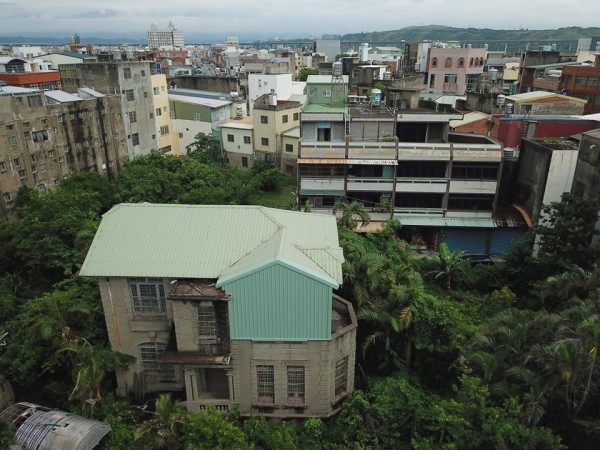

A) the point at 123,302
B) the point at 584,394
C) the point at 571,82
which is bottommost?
the point at 584,394

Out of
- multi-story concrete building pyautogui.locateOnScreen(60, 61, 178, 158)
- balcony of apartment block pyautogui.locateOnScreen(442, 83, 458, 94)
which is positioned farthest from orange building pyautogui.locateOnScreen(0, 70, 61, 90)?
balcony of apartment block pyautogui.locateOnScreen(442, 83, 458, 94)

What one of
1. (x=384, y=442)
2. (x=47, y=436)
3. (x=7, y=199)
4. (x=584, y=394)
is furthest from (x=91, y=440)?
(x=7, y=199)

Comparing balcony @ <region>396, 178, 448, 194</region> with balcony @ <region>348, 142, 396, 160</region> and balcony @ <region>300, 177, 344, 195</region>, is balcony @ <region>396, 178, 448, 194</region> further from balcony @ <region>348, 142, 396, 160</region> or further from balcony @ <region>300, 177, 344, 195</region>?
balcony @ <region>300, 177, 344, 195</region>

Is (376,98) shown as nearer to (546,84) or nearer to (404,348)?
(404,348)

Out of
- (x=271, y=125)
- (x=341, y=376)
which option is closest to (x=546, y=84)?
(x=271, y=125)

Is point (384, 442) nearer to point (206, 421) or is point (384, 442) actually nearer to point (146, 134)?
point (206, 421)
